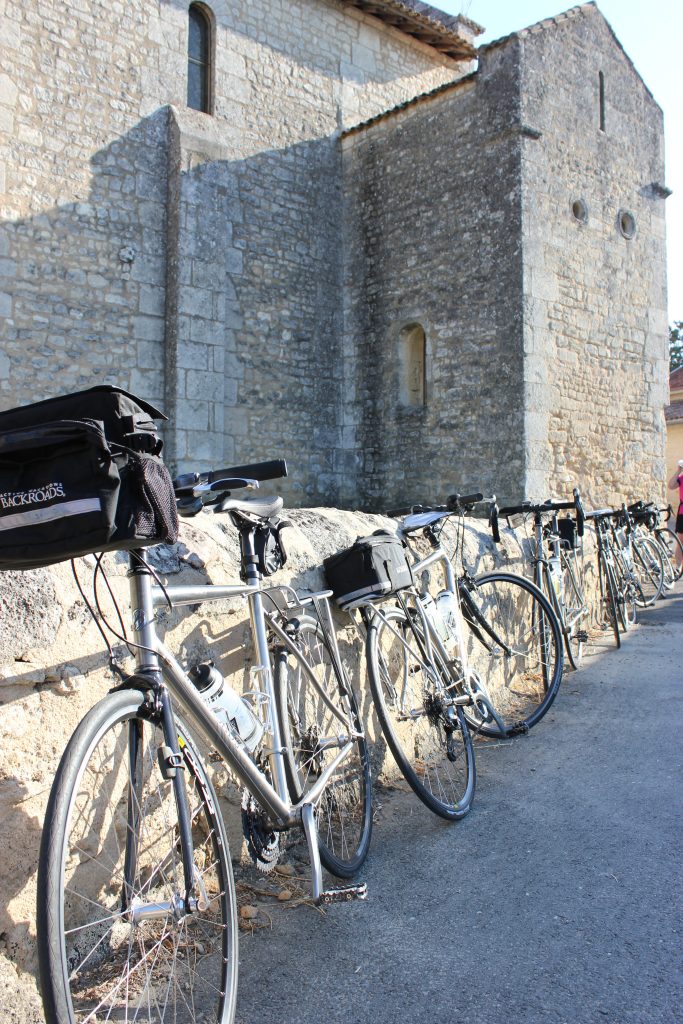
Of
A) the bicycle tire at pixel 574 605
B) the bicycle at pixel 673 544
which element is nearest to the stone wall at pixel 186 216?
the bicycle at pixel 673 544

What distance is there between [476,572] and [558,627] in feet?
1.78

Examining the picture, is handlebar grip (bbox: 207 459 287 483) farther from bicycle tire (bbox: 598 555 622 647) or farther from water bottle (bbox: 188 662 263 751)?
bicycle tire (bbox: 598 555 622 647)

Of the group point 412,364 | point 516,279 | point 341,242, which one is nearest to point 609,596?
point 516,279

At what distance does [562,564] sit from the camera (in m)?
6.19

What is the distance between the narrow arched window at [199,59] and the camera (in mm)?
11172

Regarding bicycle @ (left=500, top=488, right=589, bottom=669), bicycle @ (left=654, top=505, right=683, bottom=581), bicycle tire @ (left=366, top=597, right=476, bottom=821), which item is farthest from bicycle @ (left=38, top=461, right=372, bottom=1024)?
bicycle @ (left=654, top=505, right=683, bottom=581)

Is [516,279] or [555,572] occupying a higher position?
[516,279]

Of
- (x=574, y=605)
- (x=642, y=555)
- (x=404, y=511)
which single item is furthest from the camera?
(x=642, y=555)

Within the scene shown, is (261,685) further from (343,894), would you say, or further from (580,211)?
(580,211)

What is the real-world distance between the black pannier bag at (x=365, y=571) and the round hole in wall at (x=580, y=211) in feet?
31.7

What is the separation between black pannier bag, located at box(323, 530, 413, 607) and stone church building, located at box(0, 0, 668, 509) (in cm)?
723

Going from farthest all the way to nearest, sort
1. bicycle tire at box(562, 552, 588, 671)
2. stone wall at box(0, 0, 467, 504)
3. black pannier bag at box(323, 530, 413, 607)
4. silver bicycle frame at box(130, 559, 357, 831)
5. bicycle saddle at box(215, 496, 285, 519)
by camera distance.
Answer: stone wall at box(0, 0, 467, 504) < bicycle tire at box(562, 552, 588, 671) < black pannier bag at box(323, 530, 413, 607) < bicycle saddle at box(215, 496, 285, 519) < silver bicycle frame at box(130, 559, 357, 831)

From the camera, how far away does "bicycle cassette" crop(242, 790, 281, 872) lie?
7.88 feet

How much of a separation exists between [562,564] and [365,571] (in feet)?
11.0
